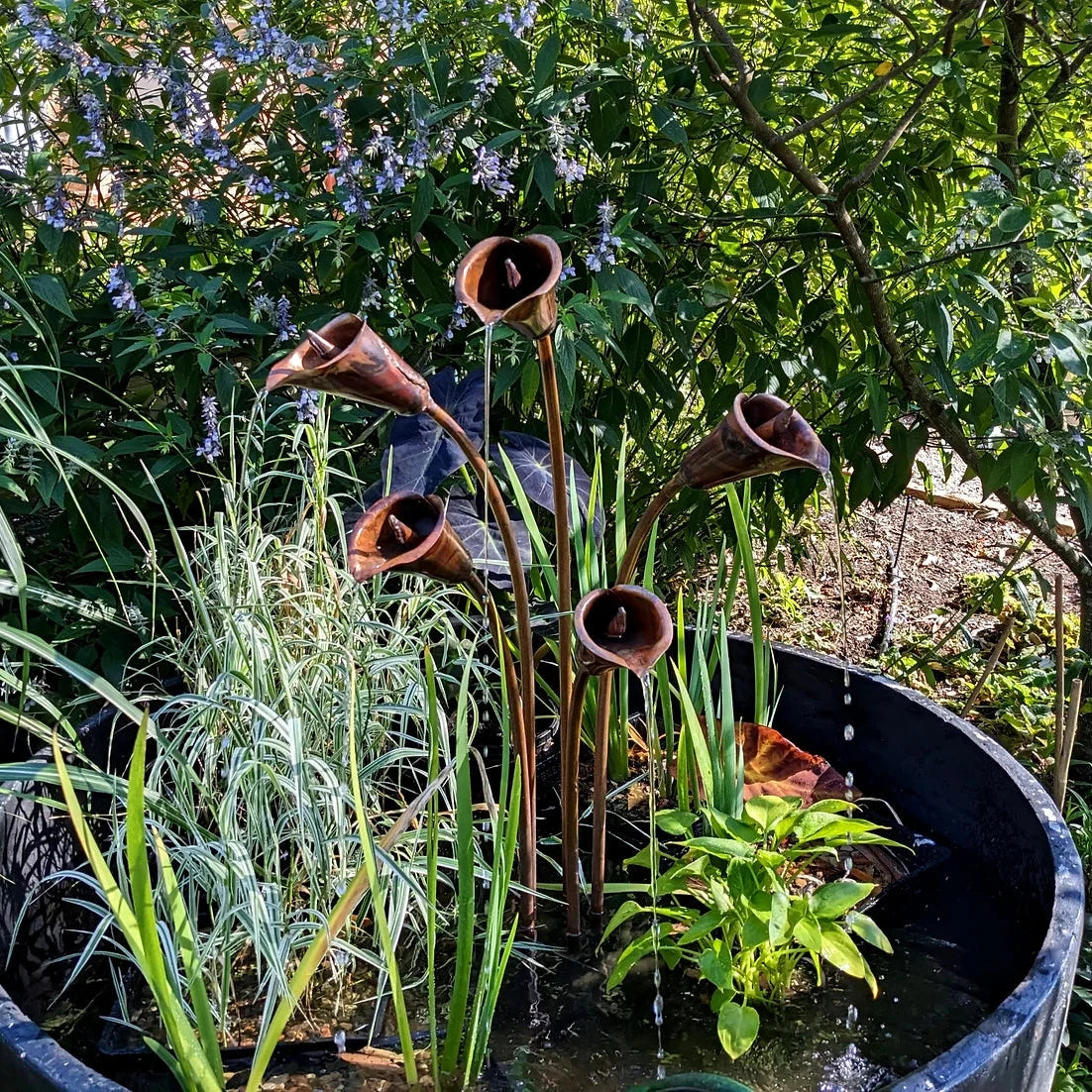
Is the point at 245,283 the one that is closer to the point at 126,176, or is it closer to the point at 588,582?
the point at 126,176

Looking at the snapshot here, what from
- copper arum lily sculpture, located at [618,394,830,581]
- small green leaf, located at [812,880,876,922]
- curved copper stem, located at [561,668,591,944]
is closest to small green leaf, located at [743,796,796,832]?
small green leaf, located at [812,880,876,922]

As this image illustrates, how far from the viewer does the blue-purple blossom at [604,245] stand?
1.84 meters

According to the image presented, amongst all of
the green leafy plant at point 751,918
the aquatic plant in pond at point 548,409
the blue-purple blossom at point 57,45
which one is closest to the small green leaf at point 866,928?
the green leafy plant at point 751,918

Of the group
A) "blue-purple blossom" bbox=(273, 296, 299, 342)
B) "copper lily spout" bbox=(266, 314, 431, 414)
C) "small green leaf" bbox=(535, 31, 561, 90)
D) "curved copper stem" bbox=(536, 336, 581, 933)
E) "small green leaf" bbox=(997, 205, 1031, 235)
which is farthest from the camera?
"blue-purple blossom" bbox=(273, 296, 299, 342)

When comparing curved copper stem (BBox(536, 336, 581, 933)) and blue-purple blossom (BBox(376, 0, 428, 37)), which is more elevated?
blue-purple blossom (BBox(376, 0, 428, 37))

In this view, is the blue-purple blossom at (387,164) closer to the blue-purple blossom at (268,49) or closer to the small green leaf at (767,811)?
the blue-purple blossom at (268,49)

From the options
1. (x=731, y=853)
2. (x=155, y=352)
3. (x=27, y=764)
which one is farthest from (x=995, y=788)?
(x=155, y=352)

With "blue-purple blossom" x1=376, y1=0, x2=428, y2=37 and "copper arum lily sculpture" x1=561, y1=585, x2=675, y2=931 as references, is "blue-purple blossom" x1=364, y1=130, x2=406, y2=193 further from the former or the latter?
"copper arum lily sculpture" x1=561, y1=585, x2=675, y2=931

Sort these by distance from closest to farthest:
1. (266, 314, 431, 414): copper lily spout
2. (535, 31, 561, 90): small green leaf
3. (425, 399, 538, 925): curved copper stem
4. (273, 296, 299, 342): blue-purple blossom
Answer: (266, 314, 431, 414): copper lily spout < (425, 399, 538, 925): curved copper stem < (535, 31, 561, 90): small green leaf < (273, 296, 299, 342): blue-purple blossom

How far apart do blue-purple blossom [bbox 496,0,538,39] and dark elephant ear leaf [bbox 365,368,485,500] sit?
619 mm

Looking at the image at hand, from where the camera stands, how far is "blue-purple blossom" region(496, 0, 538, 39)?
1.75 meters

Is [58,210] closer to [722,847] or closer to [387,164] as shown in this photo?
[387,164]

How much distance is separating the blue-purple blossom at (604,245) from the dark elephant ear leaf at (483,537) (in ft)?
1.56

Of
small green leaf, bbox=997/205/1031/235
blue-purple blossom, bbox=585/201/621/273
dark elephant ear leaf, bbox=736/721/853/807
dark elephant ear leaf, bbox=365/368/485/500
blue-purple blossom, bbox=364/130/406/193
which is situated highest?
blue-purple blossom, bbox=364/130/406/193
